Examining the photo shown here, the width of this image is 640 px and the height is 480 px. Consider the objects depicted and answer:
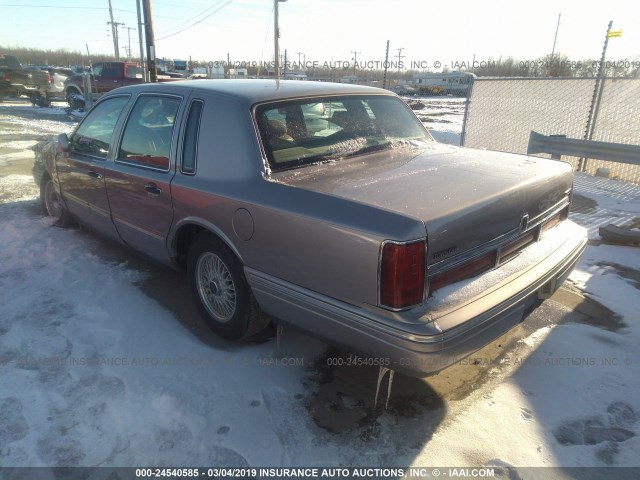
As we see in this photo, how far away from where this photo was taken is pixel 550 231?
3.13 m

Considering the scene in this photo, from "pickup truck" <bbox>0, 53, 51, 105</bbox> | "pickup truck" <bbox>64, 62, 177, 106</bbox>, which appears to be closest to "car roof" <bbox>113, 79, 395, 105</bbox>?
"pickup truck" <bbox>64, 62, 177, 106</bbox>

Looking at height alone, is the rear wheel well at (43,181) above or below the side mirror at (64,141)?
below

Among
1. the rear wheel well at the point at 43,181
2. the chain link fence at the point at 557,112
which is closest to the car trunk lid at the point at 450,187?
the rear wheel well at the point at 43,181

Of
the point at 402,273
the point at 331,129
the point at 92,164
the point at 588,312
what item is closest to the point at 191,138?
the point at 331,129

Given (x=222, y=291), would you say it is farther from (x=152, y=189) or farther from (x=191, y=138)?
(x=191, y=138)

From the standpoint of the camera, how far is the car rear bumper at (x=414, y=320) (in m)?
2.13

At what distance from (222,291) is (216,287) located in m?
0.06

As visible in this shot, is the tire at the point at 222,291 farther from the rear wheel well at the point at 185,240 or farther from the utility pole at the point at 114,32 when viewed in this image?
the utility pole at the point at 114,32

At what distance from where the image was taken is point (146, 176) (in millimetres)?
3504

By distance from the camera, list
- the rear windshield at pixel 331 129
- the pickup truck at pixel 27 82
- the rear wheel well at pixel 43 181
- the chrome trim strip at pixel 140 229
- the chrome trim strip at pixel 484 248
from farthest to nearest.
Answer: the pickup truck at pixel 27 82, the rear wheel well at pixel 43 181, the chrome trim strip at pixel 140 229, the rear windshield at pixel 331 129, the chrome trim strip at pixel 484 248

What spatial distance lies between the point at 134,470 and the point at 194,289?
1440 mm

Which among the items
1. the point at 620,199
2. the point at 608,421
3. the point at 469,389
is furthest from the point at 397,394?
the point at 620,199

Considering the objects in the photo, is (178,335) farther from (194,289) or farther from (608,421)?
(608,421)

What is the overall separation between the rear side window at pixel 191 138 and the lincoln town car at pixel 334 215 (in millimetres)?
12
